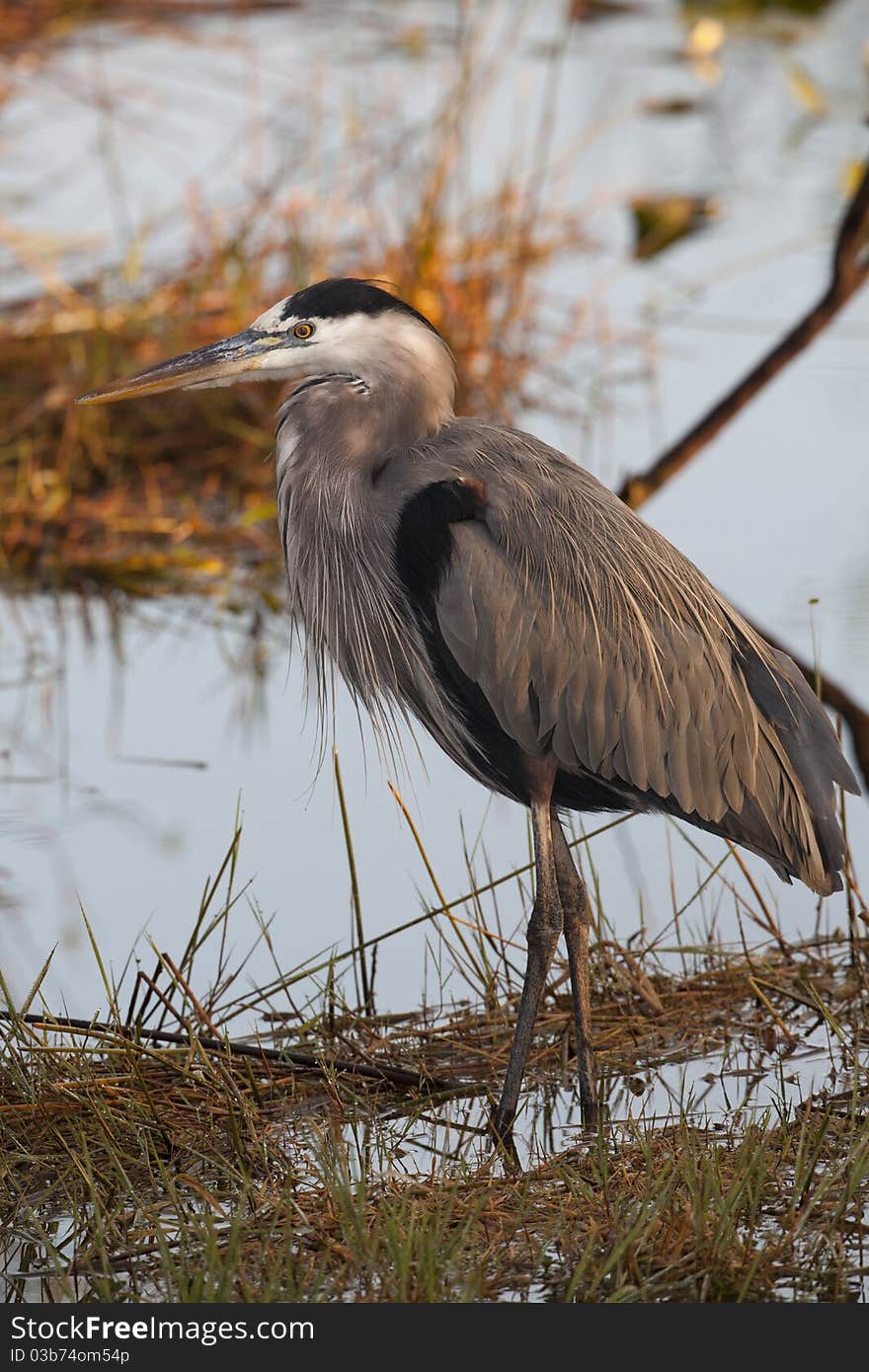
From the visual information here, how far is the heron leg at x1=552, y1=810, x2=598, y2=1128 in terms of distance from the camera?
4.00 metres

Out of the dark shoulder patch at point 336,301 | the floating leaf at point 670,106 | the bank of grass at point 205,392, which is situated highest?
the floating leaf at point 670,106

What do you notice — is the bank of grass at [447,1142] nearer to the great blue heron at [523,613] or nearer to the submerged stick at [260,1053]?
the submerged stick at [260,1053]

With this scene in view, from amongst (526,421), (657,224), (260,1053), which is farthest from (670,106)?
(260,1053)

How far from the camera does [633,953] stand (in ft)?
14.4

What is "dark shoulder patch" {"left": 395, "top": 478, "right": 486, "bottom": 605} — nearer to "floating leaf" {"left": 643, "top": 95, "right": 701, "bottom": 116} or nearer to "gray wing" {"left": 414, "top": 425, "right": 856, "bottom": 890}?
"gray wing" {"left": 414, "top": 425, "right": 856, "bottom": 890}

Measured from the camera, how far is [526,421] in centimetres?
818

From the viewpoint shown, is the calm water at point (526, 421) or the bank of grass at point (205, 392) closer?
the calm water at point (526, 421)

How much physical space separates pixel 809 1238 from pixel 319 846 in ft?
8.02

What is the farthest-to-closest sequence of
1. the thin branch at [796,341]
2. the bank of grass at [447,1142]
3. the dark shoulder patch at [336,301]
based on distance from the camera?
the thin branch at [796,341] < the dark shoulder patch at [336,301] < the bank of grass at [447,1142]

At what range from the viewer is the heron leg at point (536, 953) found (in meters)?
3.90

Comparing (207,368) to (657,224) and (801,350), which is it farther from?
(657,224)

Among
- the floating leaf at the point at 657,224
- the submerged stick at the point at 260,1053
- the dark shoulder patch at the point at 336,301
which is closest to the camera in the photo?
the submerged stick at the point at 260,1053

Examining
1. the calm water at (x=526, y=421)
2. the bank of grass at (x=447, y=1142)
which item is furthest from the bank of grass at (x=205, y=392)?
the bank of grass at (x=447, y=1142)

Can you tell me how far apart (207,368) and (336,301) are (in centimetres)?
29
